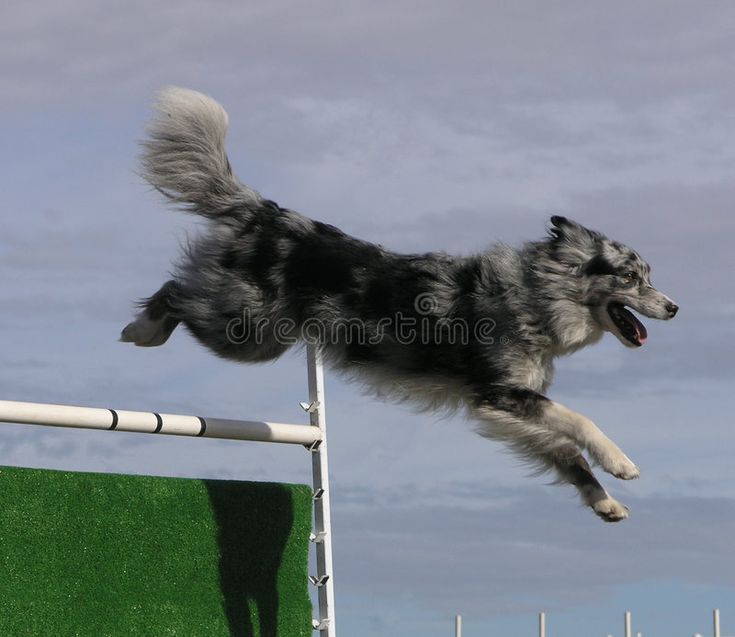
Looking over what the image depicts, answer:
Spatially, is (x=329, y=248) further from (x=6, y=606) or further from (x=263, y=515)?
(x=6, y=606)

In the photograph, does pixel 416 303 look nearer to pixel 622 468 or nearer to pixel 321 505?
pixel 622 468

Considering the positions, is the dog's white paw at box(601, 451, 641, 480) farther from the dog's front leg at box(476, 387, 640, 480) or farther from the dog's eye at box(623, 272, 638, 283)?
the dog's eye at box(623, 272, 638, 283)

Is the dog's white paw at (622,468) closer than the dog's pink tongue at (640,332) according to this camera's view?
Yes

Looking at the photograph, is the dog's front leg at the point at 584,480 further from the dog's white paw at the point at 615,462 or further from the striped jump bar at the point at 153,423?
the striped jump bar at the point at 153,423

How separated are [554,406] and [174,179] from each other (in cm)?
215

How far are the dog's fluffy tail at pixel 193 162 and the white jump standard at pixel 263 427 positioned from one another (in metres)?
0.89

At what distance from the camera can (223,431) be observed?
231 inches

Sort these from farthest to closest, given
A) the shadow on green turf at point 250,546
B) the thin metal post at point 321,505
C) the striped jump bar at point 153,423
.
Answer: the thin metal post at point 321,505 < the shadow on green turf at point 250,546 < the striped jump bar at point 153,423

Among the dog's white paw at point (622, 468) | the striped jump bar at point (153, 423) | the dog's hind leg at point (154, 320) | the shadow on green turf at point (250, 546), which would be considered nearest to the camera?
the striped jump bar at point (153, 423)

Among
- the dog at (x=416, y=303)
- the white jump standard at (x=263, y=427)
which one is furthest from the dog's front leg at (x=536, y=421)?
the white jump standard at (x=263, y=427)

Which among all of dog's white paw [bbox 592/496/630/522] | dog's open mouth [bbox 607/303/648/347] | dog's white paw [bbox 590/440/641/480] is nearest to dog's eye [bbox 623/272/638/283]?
dog's open mouth [bbox 607/303/648/347]

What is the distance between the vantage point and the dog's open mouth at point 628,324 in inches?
222

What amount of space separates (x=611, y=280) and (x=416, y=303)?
899 millimetres

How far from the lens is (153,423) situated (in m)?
5.57
